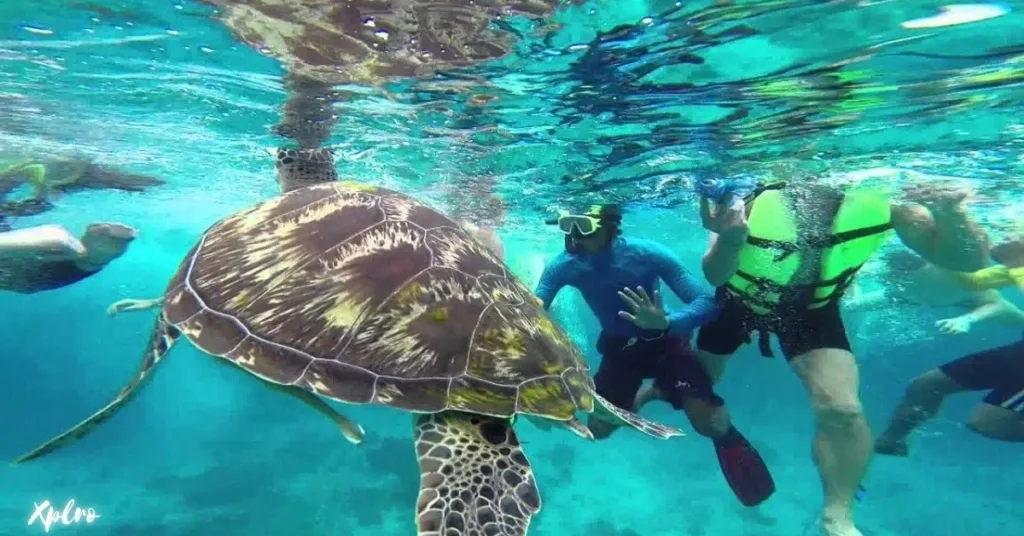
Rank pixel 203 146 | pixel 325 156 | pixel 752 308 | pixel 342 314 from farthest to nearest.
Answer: pixel 203 146, pixel 752 308, pixel 325 156, pixel 342 314

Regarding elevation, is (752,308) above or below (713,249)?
below

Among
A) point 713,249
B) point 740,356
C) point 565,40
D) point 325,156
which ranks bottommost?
point 740,356

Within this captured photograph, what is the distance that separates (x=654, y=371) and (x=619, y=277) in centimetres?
136

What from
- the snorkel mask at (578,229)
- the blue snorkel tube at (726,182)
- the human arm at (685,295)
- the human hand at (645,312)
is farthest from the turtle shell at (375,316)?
the blue snorkel tube at (726,182)

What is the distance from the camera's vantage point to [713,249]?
6.97 metres

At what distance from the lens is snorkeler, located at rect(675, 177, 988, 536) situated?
6.63 metres

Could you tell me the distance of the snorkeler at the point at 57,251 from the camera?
8773 mm

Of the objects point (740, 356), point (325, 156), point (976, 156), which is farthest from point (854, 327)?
point (325, 156)

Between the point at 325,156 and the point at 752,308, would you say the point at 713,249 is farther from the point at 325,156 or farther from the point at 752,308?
the point at 325,156

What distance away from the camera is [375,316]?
3473mm

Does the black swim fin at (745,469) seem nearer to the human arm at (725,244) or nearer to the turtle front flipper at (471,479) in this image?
the human arm at (725,244)

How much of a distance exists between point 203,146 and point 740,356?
26.8 m

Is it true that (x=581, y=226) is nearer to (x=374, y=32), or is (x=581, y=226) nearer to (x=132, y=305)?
(x=374, y=32)

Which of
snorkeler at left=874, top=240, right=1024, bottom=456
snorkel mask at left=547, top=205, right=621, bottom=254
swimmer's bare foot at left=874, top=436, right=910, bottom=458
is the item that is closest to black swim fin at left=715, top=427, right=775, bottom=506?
swimmer's bare foot at left=874, top=436, right=910, bottom=458
